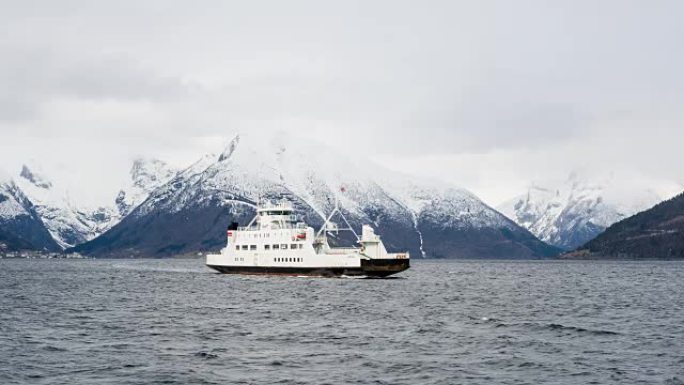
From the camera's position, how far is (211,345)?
5888 cm

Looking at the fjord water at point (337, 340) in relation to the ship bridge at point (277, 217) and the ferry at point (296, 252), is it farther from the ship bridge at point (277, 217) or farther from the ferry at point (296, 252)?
the ship bridge at point (277, 217)

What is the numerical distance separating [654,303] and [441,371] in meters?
58.8

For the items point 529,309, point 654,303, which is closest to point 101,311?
point 529,309

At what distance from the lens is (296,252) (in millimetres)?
144125

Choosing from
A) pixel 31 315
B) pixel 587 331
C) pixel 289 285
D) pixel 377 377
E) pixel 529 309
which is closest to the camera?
pixel 377 377

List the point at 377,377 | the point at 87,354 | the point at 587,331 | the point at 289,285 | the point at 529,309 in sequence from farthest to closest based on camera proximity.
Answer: the point at 289,285
the point at 529,309
the point at 587,331
the point at 87,354
the point at 377,377

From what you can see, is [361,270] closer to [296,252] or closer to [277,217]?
[296,252]

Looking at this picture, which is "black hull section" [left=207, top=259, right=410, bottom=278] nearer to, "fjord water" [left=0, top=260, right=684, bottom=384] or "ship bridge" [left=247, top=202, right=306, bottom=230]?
"ship bridge" [left=247, top=202, right=306, bottom=230]

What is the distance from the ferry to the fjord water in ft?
113

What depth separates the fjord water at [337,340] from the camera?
48.6m

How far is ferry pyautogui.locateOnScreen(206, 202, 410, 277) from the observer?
140 metres

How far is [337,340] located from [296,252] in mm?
82438

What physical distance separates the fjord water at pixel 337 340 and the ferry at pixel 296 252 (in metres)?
34.5

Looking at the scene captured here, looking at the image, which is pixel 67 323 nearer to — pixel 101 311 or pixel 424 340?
pixel 101 311
